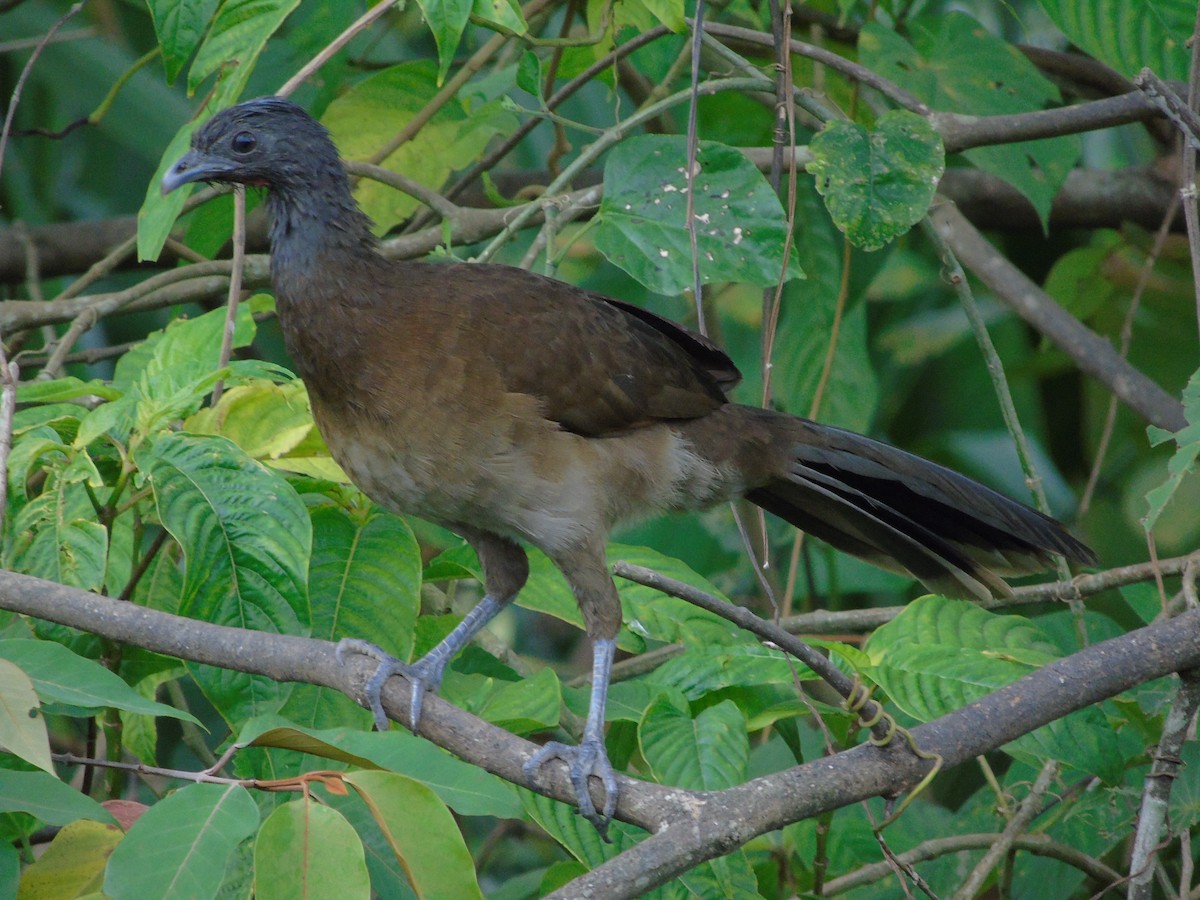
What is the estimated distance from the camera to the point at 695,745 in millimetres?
2234

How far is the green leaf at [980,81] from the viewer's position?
3662 millimetres

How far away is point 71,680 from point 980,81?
10.2ft

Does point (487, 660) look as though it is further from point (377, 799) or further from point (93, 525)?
point (377, 799)

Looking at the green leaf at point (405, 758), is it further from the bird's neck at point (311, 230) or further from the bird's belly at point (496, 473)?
the bird's neck at point (311, 230)

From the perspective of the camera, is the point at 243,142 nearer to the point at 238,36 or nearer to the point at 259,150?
the point at 259,150

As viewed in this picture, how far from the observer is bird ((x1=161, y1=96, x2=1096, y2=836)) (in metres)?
2.61

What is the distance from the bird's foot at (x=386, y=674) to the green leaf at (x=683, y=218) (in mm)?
971

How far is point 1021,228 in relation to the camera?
4723 millimetres

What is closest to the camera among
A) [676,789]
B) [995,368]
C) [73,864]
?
[676,789]

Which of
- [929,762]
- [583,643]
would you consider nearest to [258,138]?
[929,762]

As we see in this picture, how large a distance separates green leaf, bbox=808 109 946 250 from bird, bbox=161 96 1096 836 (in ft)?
1.48

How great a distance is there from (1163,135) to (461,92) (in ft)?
8.09

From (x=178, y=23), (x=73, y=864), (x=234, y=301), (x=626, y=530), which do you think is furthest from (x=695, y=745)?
(x=178, y=23)

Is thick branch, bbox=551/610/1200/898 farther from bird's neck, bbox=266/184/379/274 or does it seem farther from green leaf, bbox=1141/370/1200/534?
bird's neck, bbox=266/184/379/274
